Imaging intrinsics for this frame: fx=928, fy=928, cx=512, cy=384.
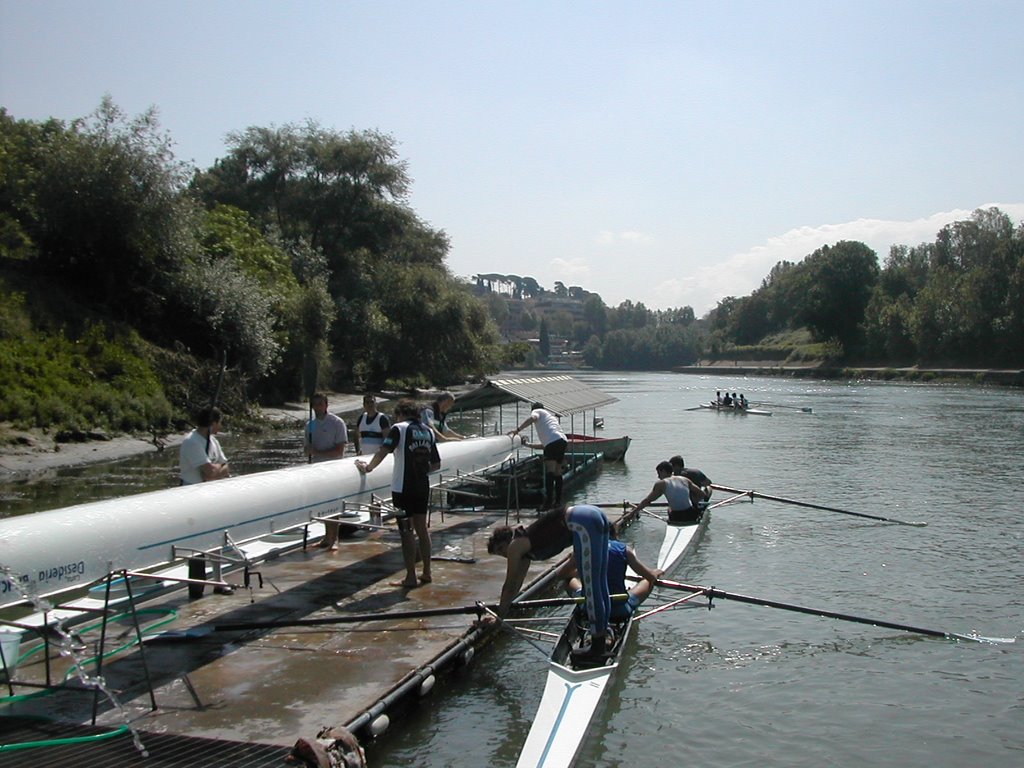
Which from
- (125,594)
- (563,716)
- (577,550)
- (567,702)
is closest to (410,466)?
(577,550)

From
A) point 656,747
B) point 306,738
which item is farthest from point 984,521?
point 306,738

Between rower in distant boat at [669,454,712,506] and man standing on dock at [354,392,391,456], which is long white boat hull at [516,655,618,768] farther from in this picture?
rower in distant boat at [669,454,712,506]

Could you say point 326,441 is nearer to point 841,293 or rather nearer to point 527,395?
point 527,395

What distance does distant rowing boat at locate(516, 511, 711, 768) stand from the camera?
7.89 meters

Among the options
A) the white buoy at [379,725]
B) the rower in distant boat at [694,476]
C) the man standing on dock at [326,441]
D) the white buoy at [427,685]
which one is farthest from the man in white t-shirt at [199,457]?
the rower in distant boat at [694,476]

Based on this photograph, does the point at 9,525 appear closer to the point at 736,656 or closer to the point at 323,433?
the point at 323,433

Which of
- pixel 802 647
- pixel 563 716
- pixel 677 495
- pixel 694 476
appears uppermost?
pixel 694 476

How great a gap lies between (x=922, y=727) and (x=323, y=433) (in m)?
9.02

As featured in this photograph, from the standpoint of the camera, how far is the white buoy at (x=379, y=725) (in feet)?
26.1

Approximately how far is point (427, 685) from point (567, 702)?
4.72 ft

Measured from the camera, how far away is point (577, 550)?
367 inches

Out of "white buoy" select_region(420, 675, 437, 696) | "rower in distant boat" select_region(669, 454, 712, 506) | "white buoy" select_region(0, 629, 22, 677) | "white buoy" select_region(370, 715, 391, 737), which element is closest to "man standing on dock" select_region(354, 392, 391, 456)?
"white buoy" select_region(420, 675, 437, 696)

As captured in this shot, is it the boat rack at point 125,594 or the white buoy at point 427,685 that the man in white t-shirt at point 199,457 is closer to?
the boat rack at point 125,594

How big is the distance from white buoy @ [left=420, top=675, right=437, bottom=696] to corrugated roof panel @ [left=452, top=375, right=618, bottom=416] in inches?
451
